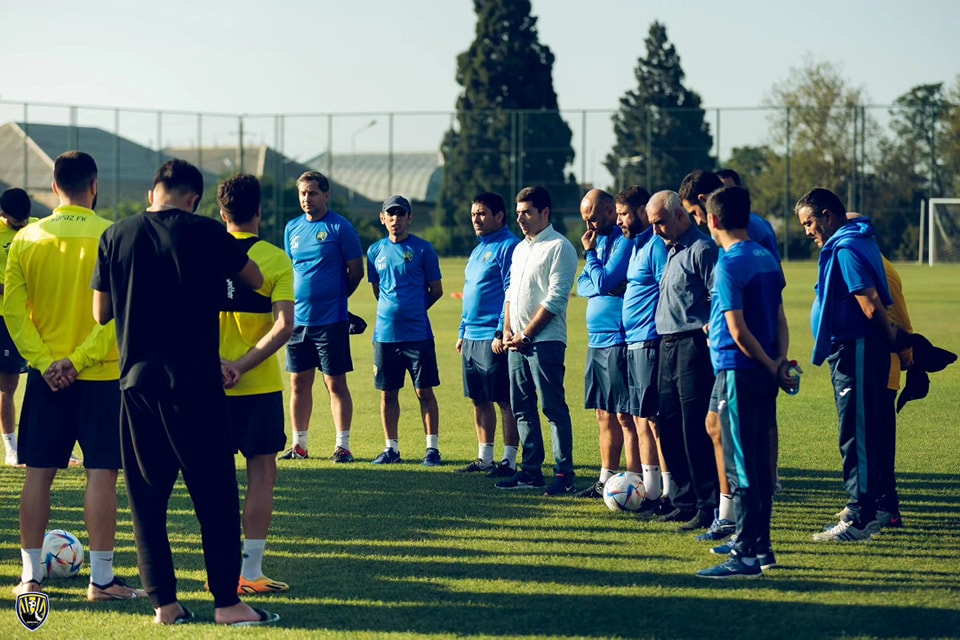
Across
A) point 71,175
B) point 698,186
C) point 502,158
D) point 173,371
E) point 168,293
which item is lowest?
point 173,371

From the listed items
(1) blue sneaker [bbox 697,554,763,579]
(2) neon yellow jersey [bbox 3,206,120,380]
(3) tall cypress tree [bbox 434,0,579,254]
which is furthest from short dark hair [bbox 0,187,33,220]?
(3) tall cypress tree [bbox 434,0,579,254]

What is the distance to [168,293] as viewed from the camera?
Result: 16.9 feet

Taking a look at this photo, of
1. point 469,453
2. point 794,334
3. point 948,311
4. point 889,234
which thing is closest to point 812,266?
point 889,234

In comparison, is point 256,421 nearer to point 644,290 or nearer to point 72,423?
point 72,423

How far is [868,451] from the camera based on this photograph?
6.95 m

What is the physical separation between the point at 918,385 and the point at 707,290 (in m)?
1.65

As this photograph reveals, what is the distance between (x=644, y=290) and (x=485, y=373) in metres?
1.94

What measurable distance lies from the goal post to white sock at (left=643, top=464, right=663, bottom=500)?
145 feet

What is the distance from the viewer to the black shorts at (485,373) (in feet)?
29.9

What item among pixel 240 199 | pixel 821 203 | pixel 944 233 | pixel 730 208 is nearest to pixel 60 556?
pixel 240 199

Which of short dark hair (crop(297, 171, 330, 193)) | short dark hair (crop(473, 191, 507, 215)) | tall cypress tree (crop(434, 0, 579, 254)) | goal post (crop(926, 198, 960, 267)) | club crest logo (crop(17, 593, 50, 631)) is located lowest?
club crest logo (crop(17, 593, 50, 631))

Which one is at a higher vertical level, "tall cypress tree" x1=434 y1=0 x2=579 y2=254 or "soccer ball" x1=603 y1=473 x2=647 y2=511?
"tall cypress tree" x1=434 y1=0 x2=579 y2=254

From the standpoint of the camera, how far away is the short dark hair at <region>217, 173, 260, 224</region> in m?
5.90

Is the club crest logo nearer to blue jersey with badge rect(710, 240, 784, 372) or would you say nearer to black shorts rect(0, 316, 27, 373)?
blue jersey with badge rect(710, 240, 784, 372)
